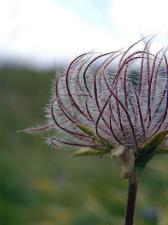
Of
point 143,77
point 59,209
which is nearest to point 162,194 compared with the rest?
point 59,209

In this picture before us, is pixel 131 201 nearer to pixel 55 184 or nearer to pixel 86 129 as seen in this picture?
pixel 86 129

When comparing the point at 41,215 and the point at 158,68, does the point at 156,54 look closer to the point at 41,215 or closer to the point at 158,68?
the point at 158,68

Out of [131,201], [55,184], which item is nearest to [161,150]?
[131,201]

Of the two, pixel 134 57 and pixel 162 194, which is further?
pixel 162 194

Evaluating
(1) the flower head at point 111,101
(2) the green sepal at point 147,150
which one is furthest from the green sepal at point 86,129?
(2) the green sepal at point 147,150

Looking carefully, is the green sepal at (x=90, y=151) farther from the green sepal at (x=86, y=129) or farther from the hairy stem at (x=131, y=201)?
the hairy stem at (x=131, y=201)

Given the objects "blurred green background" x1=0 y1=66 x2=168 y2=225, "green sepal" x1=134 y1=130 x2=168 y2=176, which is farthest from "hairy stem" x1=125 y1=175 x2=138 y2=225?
"blurred green background" x1=0 y1=66 x2=168 y2=225
